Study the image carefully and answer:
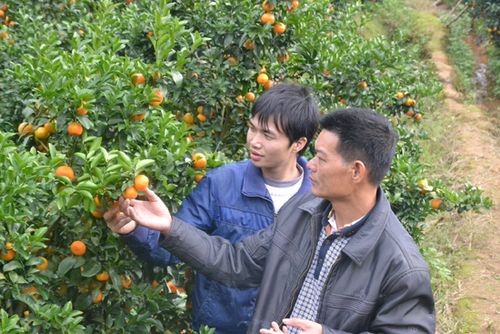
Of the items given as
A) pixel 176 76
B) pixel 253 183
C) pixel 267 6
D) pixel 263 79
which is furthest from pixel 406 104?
pixel 253 183

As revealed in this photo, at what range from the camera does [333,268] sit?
1926 mm

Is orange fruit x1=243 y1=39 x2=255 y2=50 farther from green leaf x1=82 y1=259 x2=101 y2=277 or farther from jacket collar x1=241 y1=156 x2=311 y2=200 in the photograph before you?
green leaf x1=82 y1=259 x2=101 y2=277

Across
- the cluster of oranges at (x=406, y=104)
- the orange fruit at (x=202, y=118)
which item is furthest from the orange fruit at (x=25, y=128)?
the cluster of oranges at (x=406, y=104)

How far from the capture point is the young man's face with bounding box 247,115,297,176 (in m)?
2.45

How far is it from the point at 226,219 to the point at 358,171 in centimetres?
59

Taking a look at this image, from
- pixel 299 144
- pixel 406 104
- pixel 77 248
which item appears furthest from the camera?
pixel 406 104

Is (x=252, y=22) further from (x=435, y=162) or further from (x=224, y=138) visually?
(x=435, y=162)

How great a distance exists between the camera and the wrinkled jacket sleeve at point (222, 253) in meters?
2.11

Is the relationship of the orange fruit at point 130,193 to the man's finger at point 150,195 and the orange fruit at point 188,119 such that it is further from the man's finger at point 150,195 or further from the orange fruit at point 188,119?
the orange fruit at point 188,119

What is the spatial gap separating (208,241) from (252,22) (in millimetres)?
1370

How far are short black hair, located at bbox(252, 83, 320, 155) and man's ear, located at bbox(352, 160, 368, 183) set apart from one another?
57 cm

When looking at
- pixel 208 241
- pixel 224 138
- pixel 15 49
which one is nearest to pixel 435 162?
pixel 224 138

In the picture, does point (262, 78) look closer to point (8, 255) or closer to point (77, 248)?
point (77, 248)

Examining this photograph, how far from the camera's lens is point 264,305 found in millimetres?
2107
